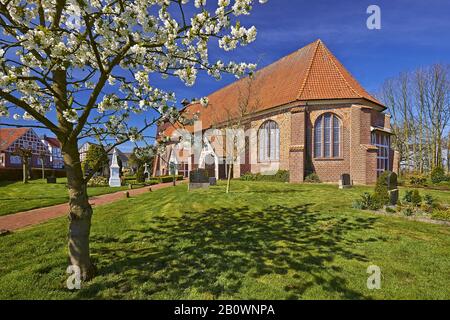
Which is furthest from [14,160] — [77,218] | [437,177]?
[437,177]

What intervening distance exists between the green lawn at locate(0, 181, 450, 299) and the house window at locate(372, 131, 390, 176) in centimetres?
1594

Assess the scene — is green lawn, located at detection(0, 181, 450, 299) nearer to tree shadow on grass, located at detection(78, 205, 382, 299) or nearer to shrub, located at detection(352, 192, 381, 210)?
tree shadow on grass, located at detection(78, 205, 382, 299)

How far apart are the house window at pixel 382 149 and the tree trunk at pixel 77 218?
2314cm

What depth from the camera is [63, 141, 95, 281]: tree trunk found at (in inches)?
162

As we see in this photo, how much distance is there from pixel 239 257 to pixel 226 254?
303 mm

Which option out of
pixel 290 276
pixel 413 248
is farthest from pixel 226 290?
pixel 413 248

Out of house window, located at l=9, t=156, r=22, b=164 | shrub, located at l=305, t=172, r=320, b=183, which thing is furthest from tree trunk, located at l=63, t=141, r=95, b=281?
house window, located at l=9, t=156, r=22, b=164

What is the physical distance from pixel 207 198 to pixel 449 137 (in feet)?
147

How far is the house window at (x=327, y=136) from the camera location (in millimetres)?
20422

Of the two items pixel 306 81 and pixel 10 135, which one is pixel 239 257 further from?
pixel 10 135

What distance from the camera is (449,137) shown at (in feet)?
124

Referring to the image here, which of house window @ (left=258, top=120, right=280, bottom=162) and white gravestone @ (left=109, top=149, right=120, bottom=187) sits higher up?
house window @ (left=258, top=120, right=280, bottom=162)

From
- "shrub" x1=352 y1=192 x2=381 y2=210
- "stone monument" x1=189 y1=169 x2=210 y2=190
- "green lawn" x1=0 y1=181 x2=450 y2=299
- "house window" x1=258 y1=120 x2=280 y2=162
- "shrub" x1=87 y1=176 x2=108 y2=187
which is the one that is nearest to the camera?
"green lawn" x1=0 y1=181 x2=450 y2=299

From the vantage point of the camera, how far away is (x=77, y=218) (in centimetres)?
412
